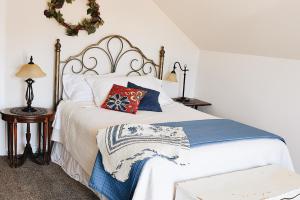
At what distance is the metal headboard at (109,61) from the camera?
11.5 ft

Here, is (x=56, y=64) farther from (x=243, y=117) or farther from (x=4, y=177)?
(x=243, y=117)

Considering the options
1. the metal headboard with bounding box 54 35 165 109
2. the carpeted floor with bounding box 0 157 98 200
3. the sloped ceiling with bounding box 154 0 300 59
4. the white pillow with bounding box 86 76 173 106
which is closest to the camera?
the carpeted floor with bounding box 0 157 98 200

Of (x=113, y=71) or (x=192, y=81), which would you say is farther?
(x=192, y=81)

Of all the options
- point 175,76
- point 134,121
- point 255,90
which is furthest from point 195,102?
point 134,121

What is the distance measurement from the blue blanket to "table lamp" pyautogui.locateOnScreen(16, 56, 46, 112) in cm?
124

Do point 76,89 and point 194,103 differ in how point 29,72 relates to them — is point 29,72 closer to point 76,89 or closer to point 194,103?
point 76,89

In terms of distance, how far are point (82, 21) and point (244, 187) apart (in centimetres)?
242

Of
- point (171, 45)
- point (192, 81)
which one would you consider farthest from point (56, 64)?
point (192, 81)

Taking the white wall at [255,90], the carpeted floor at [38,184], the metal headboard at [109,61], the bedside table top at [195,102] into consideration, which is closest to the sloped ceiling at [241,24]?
the white wall at [255,90]

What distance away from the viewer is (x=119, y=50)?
12.5 ft

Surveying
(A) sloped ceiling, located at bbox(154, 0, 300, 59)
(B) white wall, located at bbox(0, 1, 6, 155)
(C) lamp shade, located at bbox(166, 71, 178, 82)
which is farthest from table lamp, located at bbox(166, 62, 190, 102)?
(B) white wall, located at bbox(0, 1, 6, 155)

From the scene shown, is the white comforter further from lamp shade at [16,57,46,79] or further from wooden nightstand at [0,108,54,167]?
lamp shade at [16,57,46,79]

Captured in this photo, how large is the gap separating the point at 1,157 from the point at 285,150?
108 inches

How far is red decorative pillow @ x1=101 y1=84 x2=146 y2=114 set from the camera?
3.16 meters
